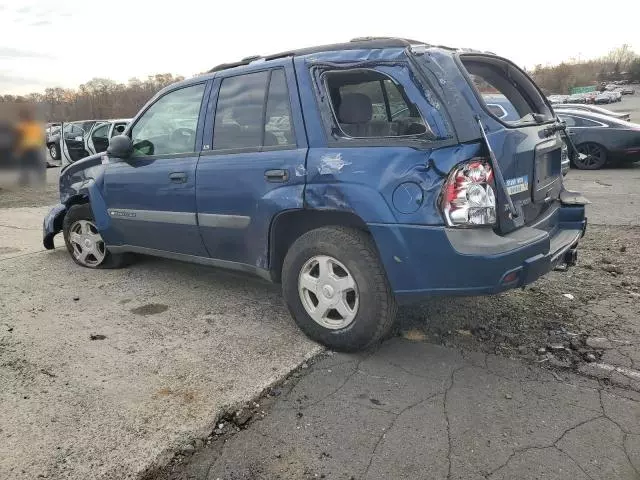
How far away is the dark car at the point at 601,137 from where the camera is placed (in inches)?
478

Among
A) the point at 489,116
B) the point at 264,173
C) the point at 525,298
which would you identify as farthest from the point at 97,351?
the point at 525,298

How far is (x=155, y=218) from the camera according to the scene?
4406 mm

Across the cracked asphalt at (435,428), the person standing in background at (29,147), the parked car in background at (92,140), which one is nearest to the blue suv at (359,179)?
the cracked asphalt at (435,428)

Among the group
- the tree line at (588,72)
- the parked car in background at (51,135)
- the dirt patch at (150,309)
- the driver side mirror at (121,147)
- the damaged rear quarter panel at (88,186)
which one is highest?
the tree line at (588,72)

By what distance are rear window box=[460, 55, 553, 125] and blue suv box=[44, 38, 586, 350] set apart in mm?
15

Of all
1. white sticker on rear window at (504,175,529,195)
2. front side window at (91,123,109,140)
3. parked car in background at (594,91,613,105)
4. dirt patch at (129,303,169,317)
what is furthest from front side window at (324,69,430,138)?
parked car in background at (594,91,613,105)

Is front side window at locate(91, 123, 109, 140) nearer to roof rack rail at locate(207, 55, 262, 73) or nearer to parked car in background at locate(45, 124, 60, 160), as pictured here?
parked car in background at locate(45, 124, 60, 160)

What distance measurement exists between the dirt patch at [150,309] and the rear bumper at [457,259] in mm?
2117

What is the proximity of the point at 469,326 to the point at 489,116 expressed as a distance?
5.02 feet

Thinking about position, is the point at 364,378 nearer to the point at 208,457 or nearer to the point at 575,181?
the point at 208,457

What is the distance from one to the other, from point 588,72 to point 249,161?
111690mm

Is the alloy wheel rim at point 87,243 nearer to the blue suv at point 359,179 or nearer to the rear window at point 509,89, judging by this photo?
the blue suv at point 359,179

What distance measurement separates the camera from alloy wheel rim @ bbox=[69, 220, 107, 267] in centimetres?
539

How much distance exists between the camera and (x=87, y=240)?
17.8 ft
